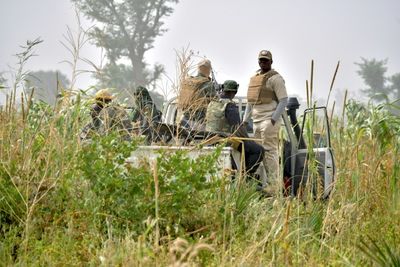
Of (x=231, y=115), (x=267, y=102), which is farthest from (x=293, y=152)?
(x=231, y=115)

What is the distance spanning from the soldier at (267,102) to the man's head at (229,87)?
1.19 feet

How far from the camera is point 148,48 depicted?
46969 millimetres

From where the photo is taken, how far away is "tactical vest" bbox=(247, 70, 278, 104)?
24.5ft

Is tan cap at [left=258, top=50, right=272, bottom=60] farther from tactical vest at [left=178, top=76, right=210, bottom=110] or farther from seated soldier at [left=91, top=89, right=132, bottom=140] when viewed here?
tactical vest at [left=178, top=76, right=210, bottom=110]

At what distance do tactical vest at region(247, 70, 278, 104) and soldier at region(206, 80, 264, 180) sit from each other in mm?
482

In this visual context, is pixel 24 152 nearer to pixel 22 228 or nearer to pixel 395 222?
pixel 22 228

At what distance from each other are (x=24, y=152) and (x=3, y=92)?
0.67 meters

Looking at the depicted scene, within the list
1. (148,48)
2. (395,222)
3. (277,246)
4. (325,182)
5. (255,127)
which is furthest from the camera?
(148,48)

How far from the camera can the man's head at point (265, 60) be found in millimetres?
7418

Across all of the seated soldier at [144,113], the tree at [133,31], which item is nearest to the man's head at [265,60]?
the seated soldier at [144,113]

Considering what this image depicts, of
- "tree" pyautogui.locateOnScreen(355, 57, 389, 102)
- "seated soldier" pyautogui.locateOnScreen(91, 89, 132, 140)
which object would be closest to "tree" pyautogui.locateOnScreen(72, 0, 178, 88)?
"tree" pyautogui.locateOnScreen(355, 57, 389, 102)

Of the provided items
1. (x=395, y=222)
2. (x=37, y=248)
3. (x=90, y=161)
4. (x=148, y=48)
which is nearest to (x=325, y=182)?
(x=395, y=222)

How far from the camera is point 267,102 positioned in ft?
24.7

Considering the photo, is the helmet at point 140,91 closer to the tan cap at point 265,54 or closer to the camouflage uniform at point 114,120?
the camouflage uniform at point 114,120
